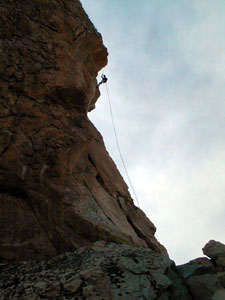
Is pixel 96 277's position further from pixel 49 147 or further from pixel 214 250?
pixel 49 147

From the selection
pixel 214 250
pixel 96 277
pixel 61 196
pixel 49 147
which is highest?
pixel 49 147

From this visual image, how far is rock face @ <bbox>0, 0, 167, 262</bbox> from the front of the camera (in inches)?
381

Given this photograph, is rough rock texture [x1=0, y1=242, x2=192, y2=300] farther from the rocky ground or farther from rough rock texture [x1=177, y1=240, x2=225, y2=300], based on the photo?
rough rock texture [x1=177, y1=240, x2=225, y2=300]

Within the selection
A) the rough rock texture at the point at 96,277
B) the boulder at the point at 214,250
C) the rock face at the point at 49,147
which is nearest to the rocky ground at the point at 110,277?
the rough rock texture at the point at 96,277

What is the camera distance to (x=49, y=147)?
10.8 metres

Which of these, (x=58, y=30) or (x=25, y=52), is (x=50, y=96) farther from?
(x=58, y=30)

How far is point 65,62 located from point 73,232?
7680mm

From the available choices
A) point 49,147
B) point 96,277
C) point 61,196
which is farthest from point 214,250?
point 49,147

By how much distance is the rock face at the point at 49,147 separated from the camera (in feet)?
31.8

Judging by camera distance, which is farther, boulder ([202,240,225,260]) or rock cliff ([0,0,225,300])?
boulder ([202,240,225,260])

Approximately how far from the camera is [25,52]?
39.1 feet

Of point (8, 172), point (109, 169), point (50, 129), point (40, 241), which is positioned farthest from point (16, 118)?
point (109, 169)

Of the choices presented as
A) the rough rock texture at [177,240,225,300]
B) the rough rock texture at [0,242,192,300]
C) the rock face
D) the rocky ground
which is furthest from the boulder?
the rock face

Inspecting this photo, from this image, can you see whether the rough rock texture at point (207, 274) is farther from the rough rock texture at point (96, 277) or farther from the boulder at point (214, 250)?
the rough rock texture at point (96, 277)
